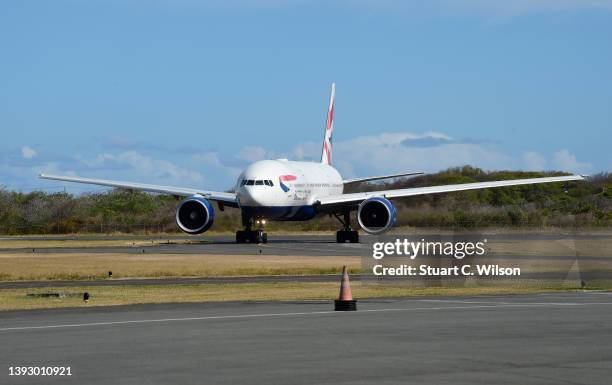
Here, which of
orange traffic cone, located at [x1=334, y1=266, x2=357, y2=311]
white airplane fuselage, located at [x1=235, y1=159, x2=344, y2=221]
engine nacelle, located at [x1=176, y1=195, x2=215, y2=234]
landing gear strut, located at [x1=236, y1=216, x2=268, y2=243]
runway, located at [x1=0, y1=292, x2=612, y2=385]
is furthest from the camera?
engine nacelle, located at [x1=176, y1=195, x2=215, y2=234]

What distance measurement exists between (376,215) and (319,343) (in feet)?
152

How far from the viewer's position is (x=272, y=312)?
74.4 feet

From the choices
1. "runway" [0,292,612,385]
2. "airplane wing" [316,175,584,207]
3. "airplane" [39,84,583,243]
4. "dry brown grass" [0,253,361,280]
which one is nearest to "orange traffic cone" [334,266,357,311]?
"runway" [0,292,612,385]

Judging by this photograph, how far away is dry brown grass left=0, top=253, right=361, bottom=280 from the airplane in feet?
40.6

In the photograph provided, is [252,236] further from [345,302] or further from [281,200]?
[345,302]

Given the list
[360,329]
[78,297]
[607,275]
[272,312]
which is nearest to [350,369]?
[360,329]

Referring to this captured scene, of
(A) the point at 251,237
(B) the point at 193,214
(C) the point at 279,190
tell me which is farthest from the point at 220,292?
(B) the point at 193,214

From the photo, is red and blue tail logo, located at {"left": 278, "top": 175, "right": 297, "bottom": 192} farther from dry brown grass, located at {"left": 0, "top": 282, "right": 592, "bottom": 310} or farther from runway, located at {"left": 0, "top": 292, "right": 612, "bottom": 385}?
runway, located at {"left": 0, "top": 292, "right": 612, "bottom": 385}

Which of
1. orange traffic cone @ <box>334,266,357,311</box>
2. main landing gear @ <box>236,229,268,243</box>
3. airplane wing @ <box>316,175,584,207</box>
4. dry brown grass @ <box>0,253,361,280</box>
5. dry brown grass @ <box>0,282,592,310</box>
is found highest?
airplane wing @ <box>316,175,584,207</box>

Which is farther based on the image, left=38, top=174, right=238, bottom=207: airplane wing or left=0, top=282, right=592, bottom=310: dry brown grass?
left=38, top=174, right=238, bottom=207: airplane wing

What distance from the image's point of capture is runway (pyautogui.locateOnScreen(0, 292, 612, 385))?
522 inches

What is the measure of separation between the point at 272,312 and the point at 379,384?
33.7ft

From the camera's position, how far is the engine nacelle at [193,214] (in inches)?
2500

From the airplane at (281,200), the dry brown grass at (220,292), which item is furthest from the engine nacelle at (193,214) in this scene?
the dry brown grass at (220,292)
